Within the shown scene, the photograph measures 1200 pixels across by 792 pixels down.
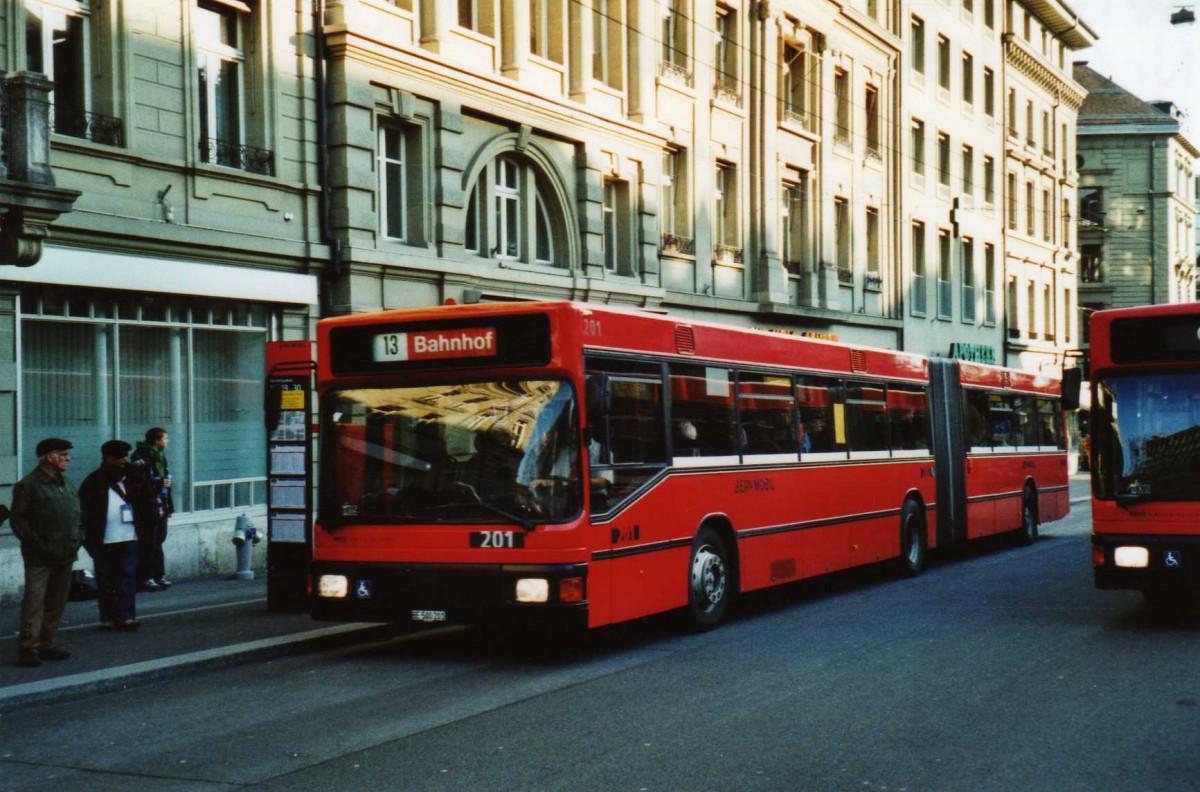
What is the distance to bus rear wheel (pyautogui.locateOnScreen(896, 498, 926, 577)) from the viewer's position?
673 inches

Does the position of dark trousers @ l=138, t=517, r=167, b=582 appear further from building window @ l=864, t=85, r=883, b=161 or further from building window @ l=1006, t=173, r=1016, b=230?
building window @ l=1006, t=173, r=1016, b=230

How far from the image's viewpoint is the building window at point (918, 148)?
40787 millimetres

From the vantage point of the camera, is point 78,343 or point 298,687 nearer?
point 298,687

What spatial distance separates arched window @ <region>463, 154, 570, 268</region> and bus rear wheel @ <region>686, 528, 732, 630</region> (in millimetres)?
9928

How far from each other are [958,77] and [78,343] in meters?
34.0

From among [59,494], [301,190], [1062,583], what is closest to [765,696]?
[59,494]

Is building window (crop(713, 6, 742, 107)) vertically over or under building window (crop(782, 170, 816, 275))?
over

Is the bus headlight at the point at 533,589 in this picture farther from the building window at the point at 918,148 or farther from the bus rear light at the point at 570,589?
the building window at the point at 918,148

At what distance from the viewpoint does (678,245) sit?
91.5ft

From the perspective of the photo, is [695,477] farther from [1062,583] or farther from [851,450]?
[1062,583]

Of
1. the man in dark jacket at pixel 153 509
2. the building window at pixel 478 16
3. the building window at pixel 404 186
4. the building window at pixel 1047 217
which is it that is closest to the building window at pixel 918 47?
the building window at pixel 1047 217

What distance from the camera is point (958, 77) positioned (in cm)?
4416

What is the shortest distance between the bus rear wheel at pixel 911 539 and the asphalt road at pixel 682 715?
163 inches

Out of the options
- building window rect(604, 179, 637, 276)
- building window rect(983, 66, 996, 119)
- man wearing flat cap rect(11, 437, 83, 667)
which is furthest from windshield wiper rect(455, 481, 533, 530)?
building window rect(983, 66, 996, 119)
